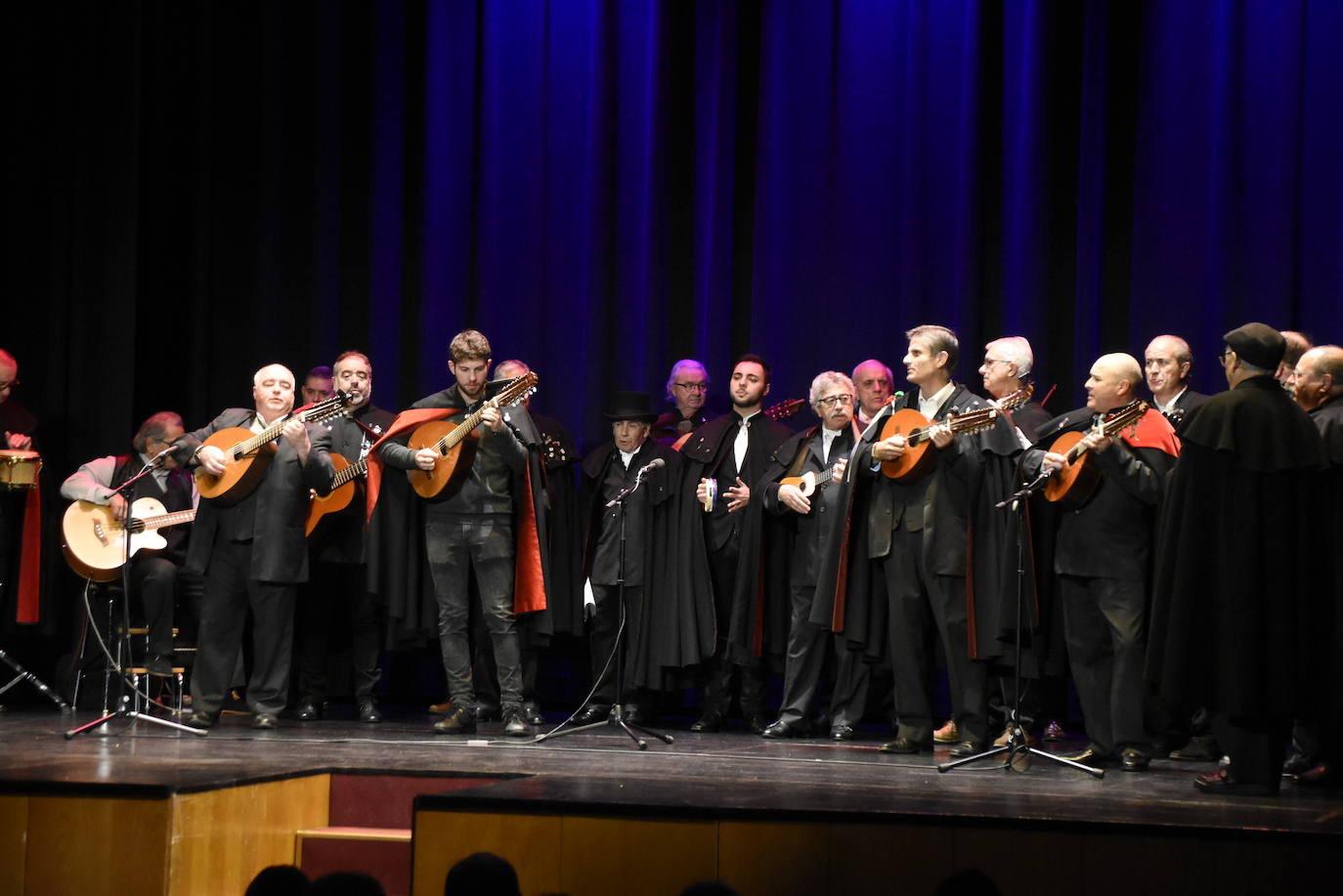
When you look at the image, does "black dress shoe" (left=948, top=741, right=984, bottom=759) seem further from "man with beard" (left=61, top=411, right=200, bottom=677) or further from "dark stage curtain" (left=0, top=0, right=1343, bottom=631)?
"man with beard" (left=61, top=411, right=200, bottom=677)

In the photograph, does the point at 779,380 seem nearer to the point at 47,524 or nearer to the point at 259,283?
the point at 259,283

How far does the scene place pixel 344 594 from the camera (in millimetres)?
8133

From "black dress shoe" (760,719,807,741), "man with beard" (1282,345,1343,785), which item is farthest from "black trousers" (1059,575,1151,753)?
"black dress shoe" (760,719,807,741)

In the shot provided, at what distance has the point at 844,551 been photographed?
6.77m

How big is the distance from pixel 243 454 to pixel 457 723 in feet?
5.60

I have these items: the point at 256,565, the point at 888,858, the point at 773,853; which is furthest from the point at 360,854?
the point at 256,565

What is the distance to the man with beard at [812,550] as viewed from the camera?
292 inches

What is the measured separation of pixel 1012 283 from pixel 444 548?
377 cm

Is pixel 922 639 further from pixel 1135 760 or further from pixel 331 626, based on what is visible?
pixel 331 626

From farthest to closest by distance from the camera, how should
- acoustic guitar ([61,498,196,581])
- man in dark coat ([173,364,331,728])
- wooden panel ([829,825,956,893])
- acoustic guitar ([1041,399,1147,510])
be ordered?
acoustic guitar ([61,498,196,581]) → man in dark coat ([173,364,331,728]) → acoustic guitar ([1041,399,1147,510]) → wooden panel ([829,825,956,893])

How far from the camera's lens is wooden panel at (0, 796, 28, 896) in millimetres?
4262

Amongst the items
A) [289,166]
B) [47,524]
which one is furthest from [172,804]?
[289,166]

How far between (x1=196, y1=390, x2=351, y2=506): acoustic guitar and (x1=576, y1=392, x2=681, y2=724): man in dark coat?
1.73 m

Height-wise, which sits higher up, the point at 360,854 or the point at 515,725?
the point at 515,725
